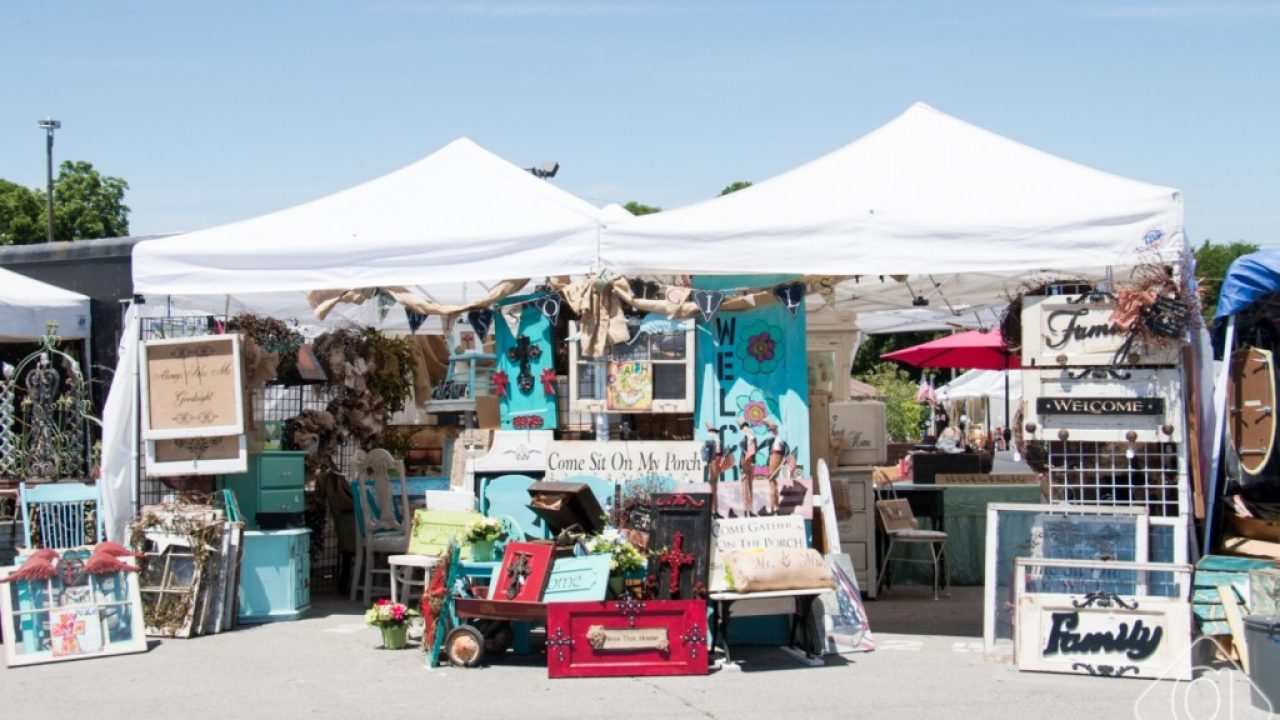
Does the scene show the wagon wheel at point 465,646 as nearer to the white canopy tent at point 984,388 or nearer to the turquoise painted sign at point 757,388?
the turquoise painted sign at point 757,388

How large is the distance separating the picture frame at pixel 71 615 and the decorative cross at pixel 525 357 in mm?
2666

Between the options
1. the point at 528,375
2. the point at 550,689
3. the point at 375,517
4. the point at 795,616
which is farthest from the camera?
the point at 375,517

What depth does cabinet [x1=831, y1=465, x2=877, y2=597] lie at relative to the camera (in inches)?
388

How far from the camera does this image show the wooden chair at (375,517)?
31.7 feet

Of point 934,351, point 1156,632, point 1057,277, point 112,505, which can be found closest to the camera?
point 1156,632

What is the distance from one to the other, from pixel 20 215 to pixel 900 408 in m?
25.3

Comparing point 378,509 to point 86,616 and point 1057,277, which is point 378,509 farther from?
point 1057,277

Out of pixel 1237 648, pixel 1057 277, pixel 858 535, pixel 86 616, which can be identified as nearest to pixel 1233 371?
pixel 1057 277

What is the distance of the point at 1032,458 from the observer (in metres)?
7.92

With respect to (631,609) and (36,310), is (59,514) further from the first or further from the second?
(631,609)

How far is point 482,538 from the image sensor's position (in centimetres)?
791

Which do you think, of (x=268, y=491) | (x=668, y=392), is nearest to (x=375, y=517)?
(x=268, y=491)

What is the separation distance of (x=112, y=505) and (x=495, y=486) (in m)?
2.59

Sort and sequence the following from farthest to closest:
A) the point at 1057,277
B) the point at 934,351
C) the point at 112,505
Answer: the point at 934,351 < the point at 112,505 < the point at 1057,277
